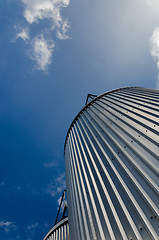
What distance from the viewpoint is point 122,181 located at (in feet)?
13.2

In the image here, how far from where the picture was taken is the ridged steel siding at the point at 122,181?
3127 mm

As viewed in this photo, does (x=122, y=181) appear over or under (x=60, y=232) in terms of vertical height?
under

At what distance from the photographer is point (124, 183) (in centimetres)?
394

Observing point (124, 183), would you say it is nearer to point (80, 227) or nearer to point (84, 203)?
point (84, 203)

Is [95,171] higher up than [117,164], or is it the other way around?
[95,171]

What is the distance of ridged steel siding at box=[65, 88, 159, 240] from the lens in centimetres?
313

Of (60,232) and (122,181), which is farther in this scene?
(60,232)

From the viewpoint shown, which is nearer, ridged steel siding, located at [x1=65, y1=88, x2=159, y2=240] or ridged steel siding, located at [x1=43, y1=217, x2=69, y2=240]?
ridged steel siding, located at [x1=65, y1=88, x2=159, y2=240]

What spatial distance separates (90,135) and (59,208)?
12.0 meters

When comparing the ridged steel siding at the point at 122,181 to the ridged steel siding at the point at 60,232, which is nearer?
the ridged steel siding at the point at 122,181

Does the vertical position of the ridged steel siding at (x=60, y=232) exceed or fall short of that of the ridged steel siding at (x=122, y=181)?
it exceeds it

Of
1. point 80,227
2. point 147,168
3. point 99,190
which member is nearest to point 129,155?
point 147,168

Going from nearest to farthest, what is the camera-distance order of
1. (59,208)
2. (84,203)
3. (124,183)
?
1. (124,183)
2. (84,203)
3. (59,208)

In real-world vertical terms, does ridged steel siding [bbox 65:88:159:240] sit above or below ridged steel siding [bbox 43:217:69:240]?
below
